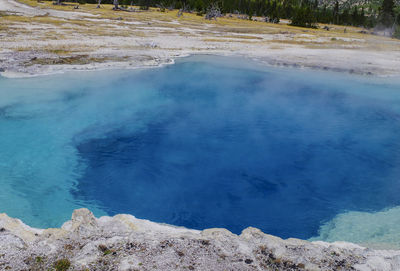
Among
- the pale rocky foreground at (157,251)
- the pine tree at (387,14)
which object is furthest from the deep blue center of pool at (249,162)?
the pine tree at (387,14)

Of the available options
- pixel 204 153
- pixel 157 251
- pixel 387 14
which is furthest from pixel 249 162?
pixel 387 14

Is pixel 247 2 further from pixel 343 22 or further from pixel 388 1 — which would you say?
pixel 388 1

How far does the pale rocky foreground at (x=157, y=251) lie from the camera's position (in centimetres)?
421

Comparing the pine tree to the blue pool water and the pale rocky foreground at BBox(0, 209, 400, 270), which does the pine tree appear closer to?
the blue pool water

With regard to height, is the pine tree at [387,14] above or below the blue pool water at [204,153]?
above

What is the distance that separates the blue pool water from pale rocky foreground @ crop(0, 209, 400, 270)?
1.78 meters

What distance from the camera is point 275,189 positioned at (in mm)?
8547

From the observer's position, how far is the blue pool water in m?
7.37

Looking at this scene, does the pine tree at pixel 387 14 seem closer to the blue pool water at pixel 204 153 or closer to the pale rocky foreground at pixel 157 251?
the blue pool water at pixel 204 153

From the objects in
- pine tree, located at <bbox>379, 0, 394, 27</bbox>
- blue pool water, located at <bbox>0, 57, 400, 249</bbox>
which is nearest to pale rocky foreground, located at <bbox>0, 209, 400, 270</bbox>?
blue pool water, located at <bbox>0, 57, 400, 249</bbox>

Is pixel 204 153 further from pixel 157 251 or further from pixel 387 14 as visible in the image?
pixel 387 14

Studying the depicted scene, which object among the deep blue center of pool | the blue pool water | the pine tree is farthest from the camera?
the pine tree

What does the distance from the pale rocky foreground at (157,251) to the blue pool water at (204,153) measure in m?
1.78

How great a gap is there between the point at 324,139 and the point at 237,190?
5.18 meters
